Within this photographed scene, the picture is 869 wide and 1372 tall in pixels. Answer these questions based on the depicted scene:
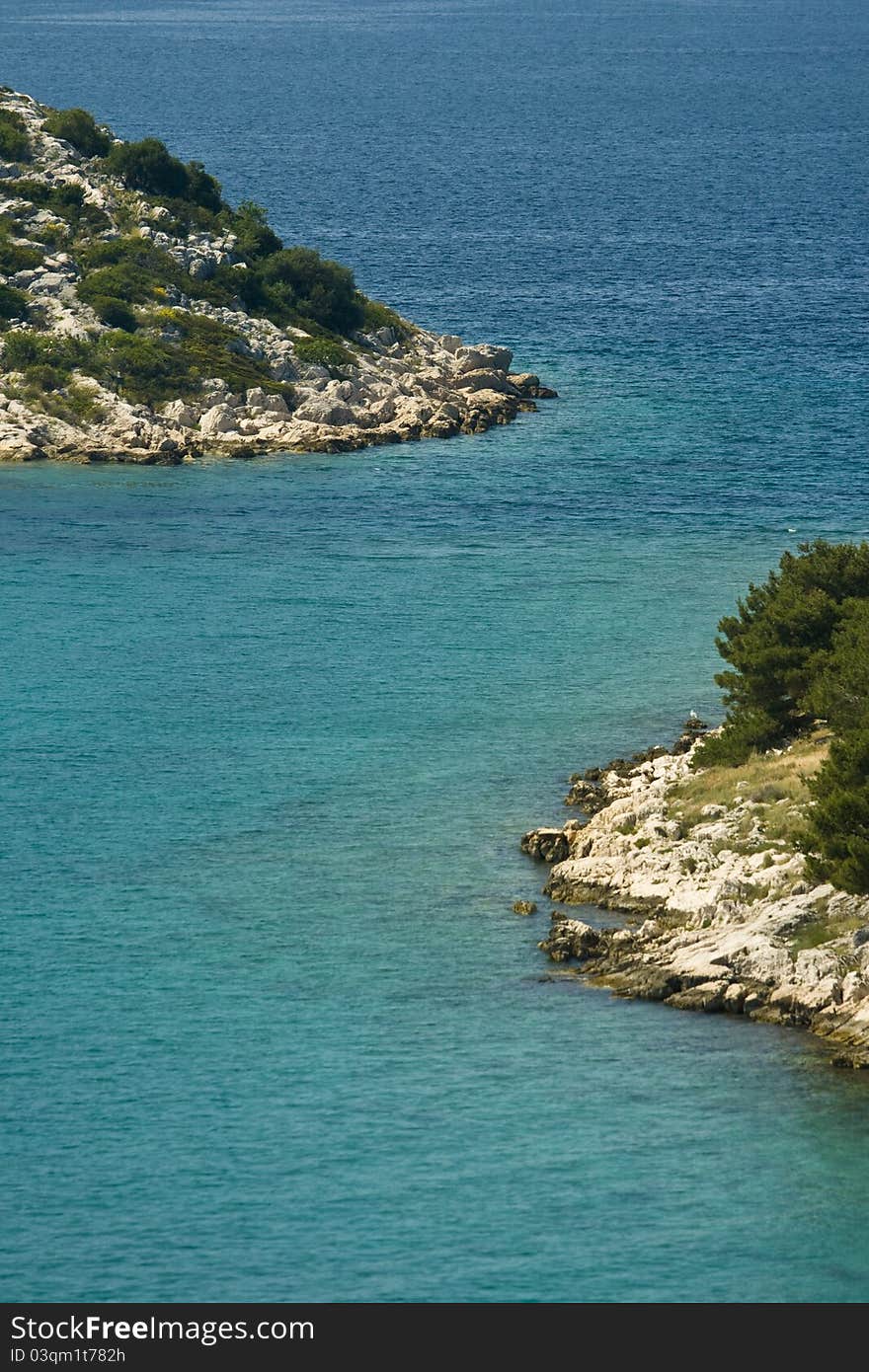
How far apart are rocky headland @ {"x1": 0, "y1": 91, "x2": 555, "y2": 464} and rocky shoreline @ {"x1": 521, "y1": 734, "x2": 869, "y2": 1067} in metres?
57.8

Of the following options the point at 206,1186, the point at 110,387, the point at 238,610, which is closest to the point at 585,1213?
the point at 206,1186

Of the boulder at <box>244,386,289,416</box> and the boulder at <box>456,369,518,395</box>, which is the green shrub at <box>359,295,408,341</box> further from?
the boulder at <box>244,386,289,416</box>

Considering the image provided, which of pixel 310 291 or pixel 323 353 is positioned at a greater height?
pixel 310 291

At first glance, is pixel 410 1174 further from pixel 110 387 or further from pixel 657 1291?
pixel 110 387

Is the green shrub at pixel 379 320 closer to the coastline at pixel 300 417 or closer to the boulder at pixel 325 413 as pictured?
the coastline at pixel 300 417

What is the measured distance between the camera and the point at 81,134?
142 metres

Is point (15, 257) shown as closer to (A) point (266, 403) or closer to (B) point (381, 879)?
(A) point (266, 403)

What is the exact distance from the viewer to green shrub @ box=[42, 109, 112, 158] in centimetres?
14175

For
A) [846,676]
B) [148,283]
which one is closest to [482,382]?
[148,283]

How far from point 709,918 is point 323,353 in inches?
2871

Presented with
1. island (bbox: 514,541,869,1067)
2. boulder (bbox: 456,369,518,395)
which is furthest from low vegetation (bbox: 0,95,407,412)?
island (bbox: 514,541,869,1067)
